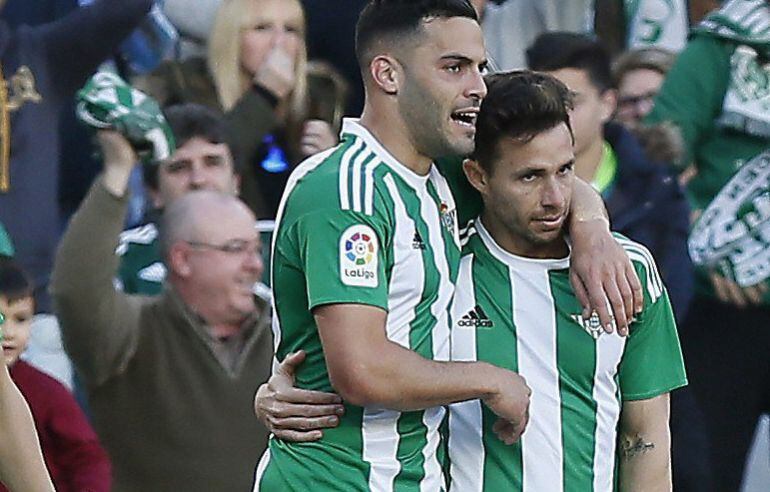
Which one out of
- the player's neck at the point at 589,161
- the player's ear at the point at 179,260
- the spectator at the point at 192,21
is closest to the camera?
the player's ear at the point at 179,260

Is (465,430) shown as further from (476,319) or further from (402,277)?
(402,277)

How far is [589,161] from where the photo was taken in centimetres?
629

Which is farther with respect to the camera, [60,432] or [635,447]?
[60,432]

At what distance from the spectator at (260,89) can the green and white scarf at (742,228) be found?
1.31 m

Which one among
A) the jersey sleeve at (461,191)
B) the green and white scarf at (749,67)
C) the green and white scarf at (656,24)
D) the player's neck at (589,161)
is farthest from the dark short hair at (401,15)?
the green and white scarf at (656,24)

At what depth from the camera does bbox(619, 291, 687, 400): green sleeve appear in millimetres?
4246

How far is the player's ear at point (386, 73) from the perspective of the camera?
415 cm

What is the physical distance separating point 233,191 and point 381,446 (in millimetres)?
2538

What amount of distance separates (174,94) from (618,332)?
3057 mm

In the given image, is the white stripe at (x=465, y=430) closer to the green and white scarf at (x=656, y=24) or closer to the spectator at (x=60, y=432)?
the spectator at (x=60, y=432)

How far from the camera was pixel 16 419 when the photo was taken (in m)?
3.92

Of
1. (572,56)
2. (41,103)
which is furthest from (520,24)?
(41,103)

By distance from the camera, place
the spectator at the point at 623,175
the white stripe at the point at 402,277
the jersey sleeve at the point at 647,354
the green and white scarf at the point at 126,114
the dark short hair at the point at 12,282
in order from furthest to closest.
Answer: the spectator at the point at 623,175, the green and white scarf at the point at 126,114, the dark short hair at the point at 12,282, the jersey sleeve at the point at 647,354, the white stripe at the point at 402,277

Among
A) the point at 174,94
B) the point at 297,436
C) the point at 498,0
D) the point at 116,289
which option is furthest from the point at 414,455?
the point at 498,0
